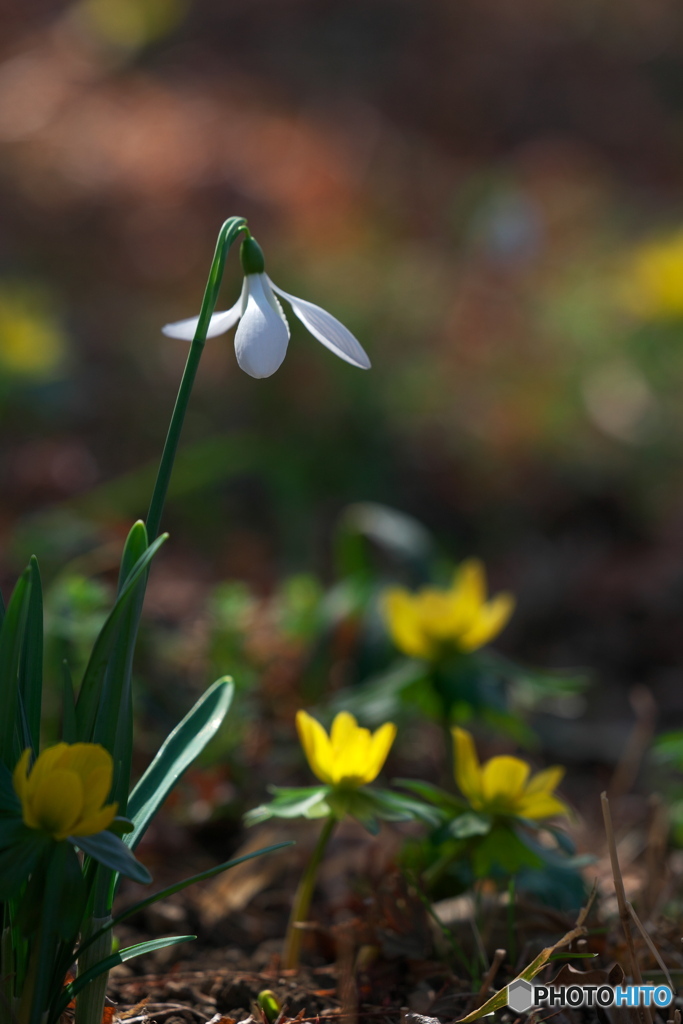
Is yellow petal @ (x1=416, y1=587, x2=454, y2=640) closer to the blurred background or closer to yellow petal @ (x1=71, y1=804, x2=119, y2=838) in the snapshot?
the blurred background

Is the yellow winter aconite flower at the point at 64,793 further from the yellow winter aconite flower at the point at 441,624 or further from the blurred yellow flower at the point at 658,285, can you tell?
the blurred yellow flower at the point at 658,285

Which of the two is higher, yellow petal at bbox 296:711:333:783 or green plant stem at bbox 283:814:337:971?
yellow petal at bbox 296:711:333:783

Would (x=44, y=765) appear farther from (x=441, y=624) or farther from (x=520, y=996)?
(x=441, y=624)

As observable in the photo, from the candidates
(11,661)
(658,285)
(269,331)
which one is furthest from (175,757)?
(658,285)

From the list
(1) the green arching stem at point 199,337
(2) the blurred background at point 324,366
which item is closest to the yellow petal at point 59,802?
(1) the green arching stem at point 199,337

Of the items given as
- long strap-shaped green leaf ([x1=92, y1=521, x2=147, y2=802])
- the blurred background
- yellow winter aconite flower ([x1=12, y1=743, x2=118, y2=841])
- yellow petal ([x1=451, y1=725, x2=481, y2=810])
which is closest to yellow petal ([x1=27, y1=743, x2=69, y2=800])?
yellow winter aconite flower ([x1=12, y1=743, x2=118, y2=841])

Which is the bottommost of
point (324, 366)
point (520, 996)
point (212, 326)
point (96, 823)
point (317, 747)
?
point (324, 366)
